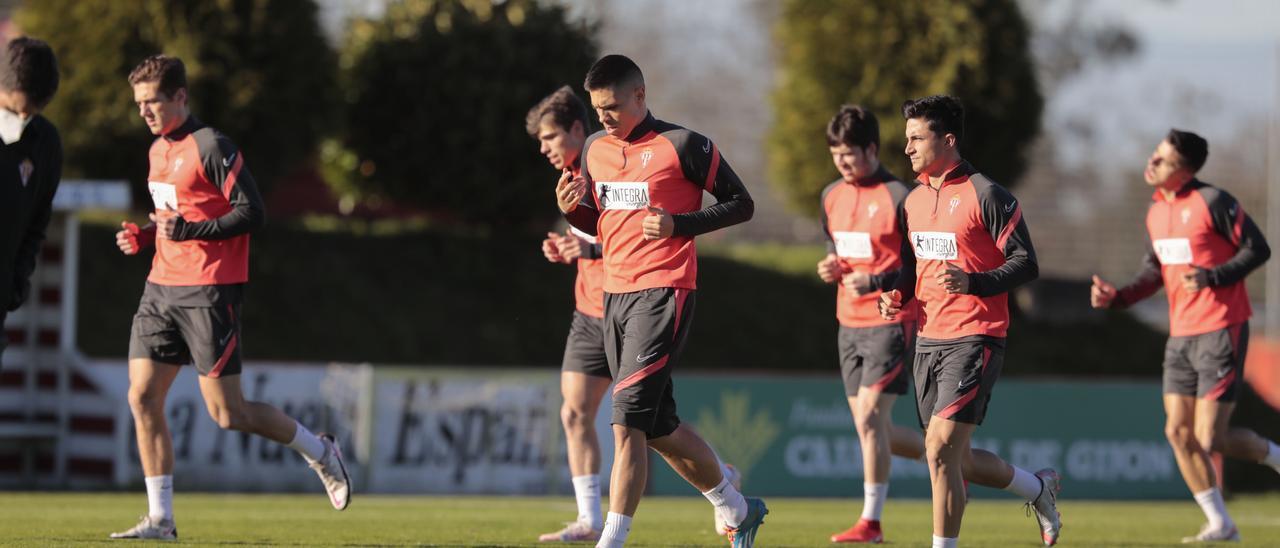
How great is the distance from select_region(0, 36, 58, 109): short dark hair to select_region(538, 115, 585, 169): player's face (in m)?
2.91

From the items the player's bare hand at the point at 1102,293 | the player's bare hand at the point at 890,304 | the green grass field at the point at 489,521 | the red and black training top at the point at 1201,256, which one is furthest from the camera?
the red and black training top at the point at 1201,256

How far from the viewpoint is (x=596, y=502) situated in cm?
1023

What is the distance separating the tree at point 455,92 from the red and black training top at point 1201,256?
1118 cm

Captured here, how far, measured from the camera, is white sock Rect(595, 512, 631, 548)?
7.75 metres

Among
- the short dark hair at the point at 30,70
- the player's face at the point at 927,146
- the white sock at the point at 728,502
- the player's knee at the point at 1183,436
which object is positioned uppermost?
the short dark hair at the point at 30,70

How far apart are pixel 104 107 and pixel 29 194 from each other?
12516 millimetres

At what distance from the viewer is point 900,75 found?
24.6m

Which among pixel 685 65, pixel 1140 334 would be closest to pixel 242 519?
pixel 1140 334

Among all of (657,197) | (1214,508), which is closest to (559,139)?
(657,197)

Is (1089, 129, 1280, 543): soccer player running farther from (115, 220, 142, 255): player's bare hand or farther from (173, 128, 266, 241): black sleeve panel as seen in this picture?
(115, 220, 142, 255): player's bare hand

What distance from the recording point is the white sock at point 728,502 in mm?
8242

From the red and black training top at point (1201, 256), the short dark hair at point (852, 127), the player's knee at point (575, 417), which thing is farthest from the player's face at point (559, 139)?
the red and black training top at point (1201, 256)

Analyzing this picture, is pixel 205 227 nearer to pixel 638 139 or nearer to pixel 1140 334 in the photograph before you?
pixel 638 139

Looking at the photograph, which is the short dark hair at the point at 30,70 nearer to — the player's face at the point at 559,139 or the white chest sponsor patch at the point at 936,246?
the player's face at the point at 559,139
